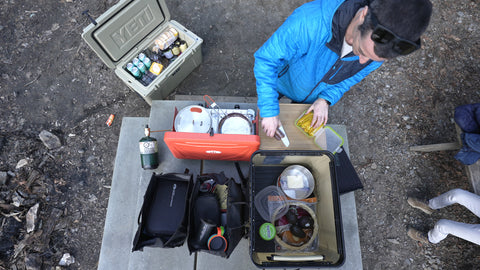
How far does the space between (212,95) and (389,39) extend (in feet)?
8.31

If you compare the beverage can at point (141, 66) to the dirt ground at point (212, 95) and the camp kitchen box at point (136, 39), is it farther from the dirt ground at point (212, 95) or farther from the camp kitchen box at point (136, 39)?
the dirt ground at point (212, 95)

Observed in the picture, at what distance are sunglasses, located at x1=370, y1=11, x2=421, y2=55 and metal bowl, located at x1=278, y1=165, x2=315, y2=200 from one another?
961 millimetres

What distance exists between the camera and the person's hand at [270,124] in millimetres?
1868

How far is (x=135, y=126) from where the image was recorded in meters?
2.72

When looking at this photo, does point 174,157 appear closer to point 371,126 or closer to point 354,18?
point 354,18

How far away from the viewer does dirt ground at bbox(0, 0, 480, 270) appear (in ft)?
9.64

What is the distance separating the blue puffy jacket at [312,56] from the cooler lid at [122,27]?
1552 mm

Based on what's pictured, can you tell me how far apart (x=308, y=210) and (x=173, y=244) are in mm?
993

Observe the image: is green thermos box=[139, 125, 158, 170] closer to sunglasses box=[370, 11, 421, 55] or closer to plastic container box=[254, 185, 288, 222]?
plastic container box=[254, 185, 288, 222]

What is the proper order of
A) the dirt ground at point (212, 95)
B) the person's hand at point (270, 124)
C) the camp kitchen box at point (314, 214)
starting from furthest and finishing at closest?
the dirt ground at point (212, 95)
the person's hand at point (270, 124)
the camp kitchen box at point (314, 214)

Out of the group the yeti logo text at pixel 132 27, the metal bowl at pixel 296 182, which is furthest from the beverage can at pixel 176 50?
the metal bowl at pixel 296 182

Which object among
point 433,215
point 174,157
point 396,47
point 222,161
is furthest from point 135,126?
point 433,215

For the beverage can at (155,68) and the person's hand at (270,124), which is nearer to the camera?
the person's hand at (270,124)

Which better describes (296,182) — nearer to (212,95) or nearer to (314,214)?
(314,214)
